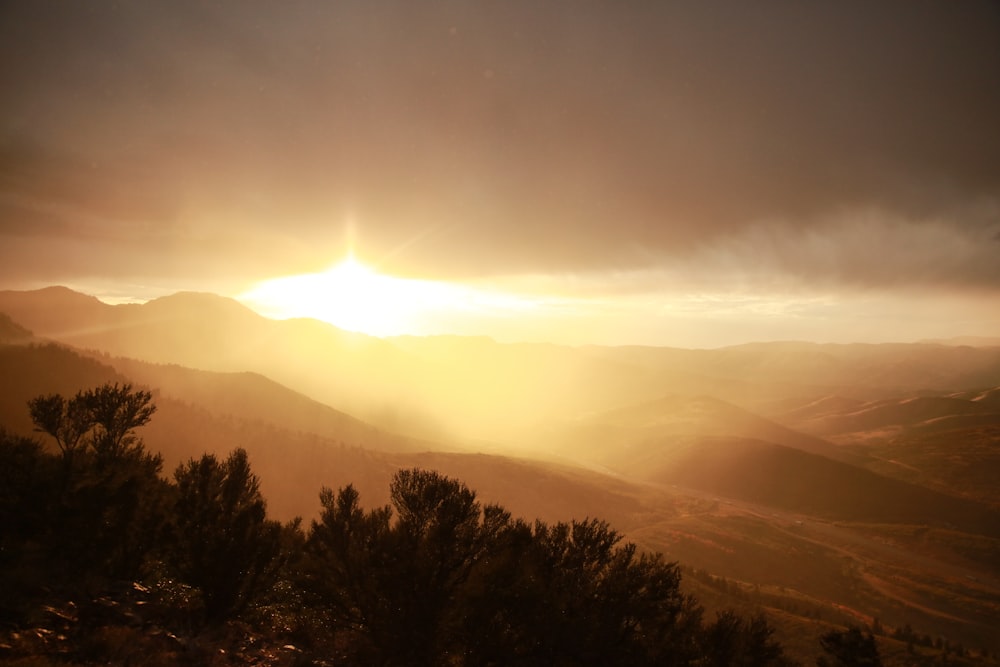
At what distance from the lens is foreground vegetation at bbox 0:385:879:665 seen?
20297mm

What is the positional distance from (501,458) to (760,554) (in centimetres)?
7425

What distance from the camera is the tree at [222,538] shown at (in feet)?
70.3

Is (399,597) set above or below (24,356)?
below

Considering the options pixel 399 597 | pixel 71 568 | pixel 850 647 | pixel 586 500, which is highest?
pixel 71 568

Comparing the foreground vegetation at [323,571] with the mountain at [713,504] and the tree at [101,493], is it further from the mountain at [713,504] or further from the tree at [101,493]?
the mountain at [713,504]

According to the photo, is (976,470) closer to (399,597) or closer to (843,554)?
(843,554)

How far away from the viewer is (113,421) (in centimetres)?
2820

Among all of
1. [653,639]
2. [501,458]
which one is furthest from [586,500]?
[653,639]

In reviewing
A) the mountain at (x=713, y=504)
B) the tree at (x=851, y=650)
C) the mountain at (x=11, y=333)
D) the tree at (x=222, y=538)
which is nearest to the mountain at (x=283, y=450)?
the mountain at (x=713, y=504)

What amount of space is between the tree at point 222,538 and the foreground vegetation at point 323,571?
0.21 ft

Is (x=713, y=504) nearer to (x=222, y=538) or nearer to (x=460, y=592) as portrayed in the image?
(x=460, y=592)

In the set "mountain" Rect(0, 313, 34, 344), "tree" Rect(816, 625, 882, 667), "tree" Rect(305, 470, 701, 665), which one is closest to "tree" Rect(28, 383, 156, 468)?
"tree" Rect(305, 470, 701, 665)

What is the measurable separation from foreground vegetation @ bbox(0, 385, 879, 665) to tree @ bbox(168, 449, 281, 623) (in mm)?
64

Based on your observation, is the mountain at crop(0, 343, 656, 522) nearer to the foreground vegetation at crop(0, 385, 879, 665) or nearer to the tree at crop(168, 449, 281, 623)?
the foreground vegetation at crop(0, 385, 879, 665)
